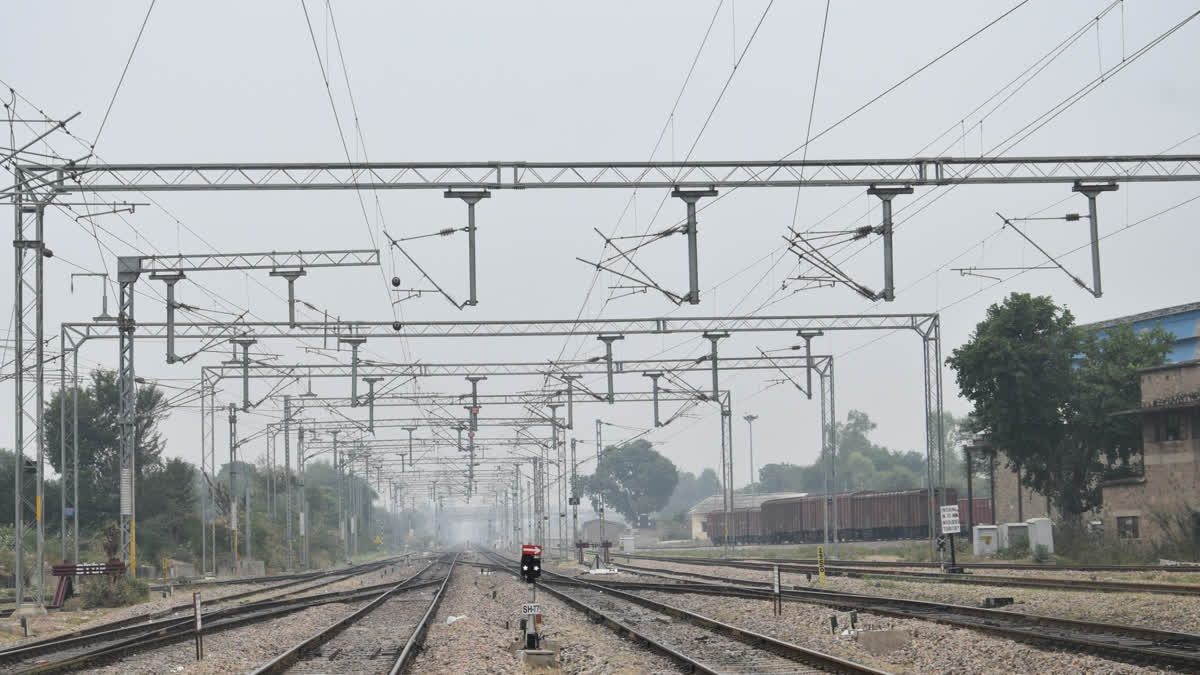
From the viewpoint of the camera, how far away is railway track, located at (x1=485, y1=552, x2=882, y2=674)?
16.8 meters

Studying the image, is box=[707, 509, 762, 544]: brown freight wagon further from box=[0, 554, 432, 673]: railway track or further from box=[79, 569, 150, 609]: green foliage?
box=[0, 554, 432, 673]: railway track

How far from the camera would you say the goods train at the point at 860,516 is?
74312 millimetres

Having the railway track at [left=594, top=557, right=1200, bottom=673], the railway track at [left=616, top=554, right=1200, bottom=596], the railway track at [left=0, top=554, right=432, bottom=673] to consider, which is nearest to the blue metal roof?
the railway track at [left=616, top=554, right=1200, bottom=596]

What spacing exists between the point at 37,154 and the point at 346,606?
559 inches

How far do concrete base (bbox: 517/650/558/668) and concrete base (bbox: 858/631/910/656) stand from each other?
15.0 feet

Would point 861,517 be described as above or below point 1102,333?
below

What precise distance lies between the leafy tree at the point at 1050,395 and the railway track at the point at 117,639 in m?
30.1

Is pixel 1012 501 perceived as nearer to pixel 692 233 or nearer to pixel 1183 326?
pixel 1183 326

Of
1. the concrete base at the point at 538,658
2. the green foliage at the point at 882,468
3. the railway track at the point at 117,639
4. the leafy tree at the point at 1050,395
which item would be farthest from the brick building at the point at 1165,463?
the green foliage at the point at 882,468

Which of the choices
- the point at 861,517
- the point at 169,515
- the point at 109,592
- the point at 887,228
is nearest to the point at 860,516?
the point at 861,517

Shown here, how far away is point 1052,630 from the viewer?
19.2 metres

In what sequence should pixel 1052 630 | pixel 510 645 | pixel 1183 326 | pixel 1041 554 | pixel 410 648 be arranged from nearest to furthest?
pixel 1052 630 < pixel 410 648 < pixel 510 645 < pixel 1041 554 < pixel 1183 326

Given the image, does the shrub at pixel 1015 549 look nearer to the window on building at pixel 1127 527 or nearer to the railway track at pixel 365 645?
the window on building at pixel 1127 527

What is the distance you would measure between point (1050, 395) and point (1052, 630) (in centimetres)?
3500
